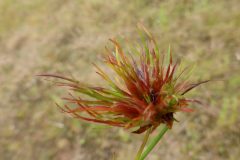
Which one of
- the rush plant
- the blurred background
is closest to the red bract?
the rush plant

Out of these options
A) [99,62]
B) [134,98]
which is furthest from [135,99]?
[99,62]

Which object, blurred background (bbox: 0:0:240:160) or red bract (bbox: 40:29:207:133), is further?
blurred background (bbox: 0:0:240:160)

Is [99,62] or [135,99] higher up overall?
[99,62]

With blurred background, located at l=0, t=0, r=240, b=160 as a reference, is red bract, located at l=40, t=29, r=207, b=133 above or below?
below

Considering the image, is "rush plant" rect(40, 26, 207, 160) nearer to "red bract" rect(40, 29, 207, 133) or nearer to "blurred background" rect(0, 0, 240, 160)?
"red bract" rect(40, 29, 207, 133)

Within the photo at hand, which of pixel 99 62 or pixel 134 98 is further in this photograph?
pixel 99 62

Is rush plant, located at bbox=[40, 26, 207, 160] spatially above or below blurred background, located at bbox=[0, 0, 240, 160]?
below

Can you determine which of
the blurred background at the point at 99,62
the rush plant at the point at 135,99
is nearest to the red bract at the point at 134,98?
the rush plant at the point at 135,99

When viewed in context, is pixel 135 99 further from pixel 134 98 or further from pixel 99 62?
pixel 99 62

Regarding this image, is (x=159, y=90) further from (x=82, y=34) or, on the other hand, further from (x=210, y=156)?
(x=82, y=34)
